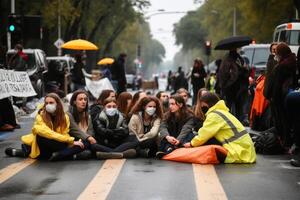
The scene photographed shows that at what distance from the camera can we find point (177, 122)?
12.9 metres

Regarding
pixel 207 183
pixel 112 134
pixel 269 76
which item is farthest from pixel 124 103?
pixel 207 183

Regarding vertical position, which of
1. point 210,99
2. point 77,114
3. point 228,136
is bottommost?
point 228,136

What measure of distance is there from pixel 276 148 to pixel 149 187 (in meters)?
4.23

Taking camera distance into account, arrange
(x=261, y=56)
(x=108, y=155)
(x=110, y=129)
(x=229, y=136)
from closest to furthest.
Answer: (x=229, y=136), (x=108, y=155), (x=110, y=129), (x=261, y=56)

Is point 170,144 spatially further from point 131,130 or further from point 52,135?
point 52,135

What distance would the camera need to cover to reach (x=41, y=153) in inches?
492

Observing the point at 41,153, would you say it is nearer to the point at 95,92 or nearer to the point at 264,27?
the point at 95,92

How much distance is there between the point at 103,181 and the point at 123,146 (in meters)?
2.54

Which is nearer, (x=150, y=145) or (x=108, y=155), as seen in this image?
(x=108, y=155)

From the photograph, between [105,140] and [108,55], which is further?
[108,55]

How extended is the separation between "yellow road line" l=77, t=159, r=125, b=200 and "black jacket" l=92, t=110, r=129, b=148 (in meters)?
0.50

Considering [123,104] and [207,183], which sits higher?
[123,104]

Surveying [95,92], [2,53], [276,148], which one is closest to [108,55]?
[95,92]

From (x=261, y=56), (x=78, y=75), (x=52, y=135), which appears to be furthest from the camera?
(x=261, y=56)
